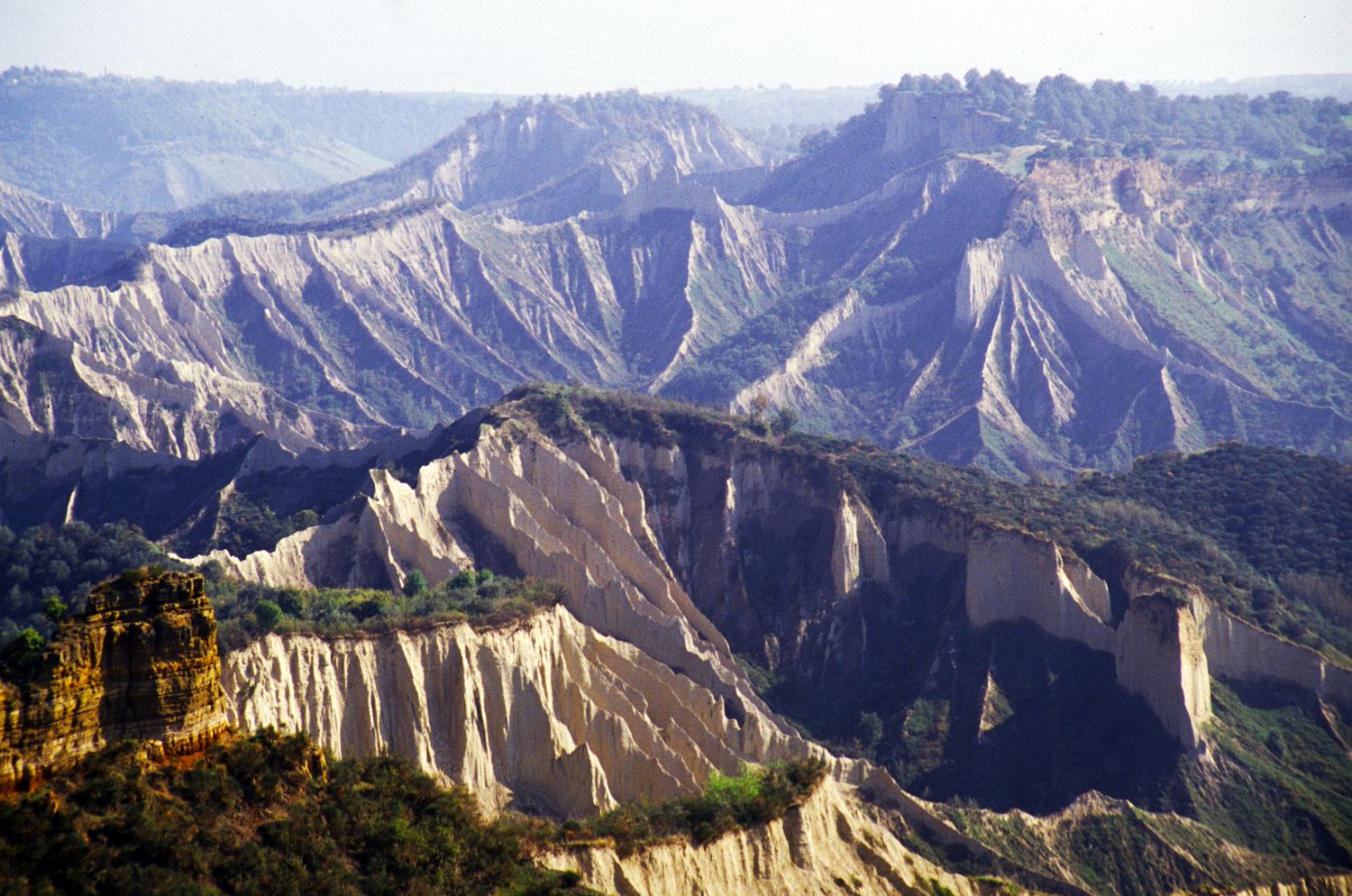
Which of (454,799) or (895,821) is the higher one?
(454,799)

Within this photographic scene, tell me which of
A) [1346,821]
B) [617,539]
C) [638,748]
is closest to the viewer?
[638,748]

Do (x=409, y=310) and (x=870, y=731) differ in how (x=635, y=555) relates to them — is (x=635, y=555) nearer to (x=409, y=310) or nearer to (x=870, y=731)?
(x=870, y=731)

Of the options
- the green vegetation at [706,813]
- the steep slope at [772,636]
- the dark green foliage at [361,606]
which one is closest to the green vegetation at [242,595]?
the dark green foliage at [361,606]

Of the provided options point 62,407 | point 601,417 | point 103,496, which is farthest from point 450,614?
point 62,407

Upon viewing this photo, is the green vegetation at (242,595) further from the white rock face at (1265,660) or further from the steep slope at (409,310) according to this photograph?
the steep slope at (409,310)

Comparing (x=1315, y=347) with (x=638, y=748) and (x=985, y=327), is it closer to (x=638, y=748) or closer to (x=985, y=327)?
(x=985, y=327)

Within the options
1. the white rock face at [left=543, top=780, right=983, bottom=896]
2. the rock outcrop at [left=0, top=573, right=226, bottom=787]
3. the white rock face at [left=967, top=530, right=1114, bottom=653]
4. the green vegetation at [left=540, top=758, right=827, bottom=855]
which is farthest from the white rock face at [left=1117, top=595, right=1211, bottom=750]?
the rock outcrop at [left=0, top=573, right=226, bottom=787]
